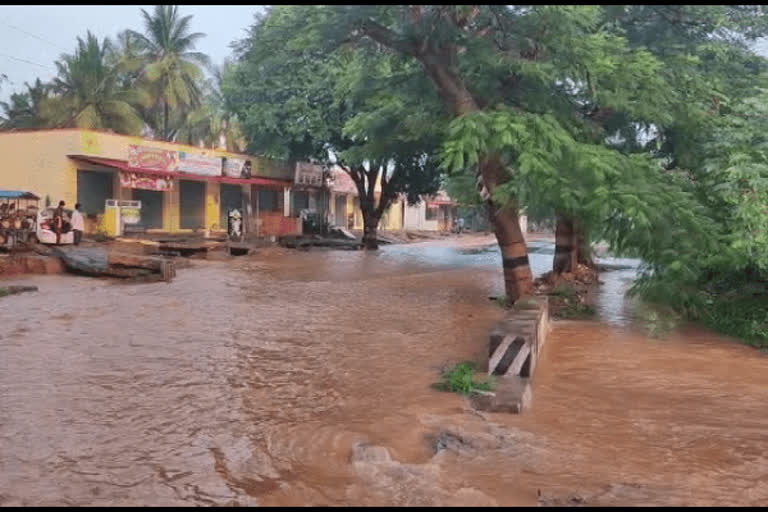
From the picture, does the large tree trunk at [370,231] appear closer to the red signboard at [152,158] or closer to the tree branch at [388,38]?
the red signboard at [152,158]

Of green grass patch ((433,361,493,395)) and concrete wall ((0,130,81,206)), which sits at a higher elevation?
concrete wall ((0,130,81,206))

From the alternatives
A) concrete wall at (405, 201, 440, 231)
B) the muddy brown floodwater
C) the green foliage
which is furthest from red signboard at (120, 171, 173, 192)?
concrete wall at (405, 201, 440, 231)

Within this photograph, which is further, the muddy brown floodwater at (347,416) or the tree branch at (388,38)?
the tree branch at (388,38)

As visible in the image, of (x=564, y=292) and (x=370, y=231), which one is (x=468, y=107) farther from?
(x=370, y=231)

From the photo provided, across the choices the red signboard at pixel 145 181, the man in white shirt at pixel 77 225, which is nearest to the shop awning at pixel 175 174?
the red signboard at pixel 145 181

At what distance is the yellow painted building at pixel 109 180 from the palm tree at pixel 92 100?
18.4ft

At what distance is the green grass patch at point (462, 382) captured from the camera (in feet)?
20.3

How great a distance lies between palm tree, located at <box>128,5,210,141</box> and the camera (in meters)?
34.8

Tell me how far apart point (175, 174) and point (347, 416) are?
71.9 feet

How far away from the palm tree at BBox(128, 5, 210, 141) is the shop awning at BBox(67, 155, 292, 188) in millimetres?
8745

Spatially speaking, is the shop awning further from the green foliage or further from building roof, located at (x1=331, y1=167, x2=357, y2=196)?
building roof, located at (x1=331, y1=167, x2=357, y2=196)

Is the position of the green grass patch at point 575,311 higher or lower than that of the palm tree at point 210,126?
lower

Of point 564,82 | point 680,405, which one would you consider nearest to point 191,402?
point 680,405

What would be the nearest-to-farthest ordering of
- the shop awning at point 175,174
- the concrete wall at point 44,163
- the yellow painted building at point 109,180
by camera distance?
1. the concrete wall at point 44,163
2. the yellow painted building at point 109,180
3. the shop awning at point 175,174
